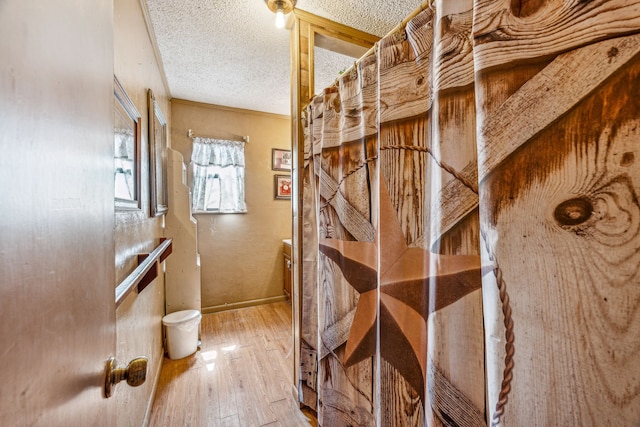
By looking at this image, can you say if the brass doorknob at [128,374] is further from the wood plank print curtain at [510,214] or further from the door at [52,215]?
the wood plank print curtain at [510,214]

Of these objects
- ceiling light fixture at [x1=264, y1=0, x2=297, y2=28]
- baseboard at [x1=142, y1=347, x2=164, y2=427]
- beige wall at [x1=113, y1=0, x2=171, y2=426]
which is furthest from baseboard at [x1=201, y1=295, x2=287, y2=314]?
ceiling light fixture at [x1=264, y1=0, x2=297, y2=28]

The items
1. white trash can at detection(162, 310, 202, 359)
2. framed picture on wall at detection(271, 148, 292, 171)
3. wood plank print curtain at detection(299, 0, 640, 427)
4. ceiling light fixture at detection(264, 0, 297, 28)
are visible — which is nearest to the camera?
wood plank print curtain at detection(299, 0, 640, 427)

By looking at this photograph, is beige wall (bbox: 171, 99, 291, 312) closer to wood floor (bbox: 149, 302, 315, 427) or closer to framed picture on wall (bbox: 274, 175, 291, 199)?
framed picture on wall (bbox: 274, 175, 291, 199)

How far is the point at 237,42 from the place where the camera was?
1.83 meters

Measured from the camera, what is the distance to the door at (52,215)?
27 cm

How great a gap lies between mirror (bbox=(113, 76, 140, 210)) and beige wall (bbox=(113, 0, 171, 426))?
7 cm

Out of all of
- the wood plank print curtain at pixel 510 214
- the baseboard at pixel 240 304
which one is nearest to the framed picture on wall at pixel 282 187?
the baseboard at pixel 240 304

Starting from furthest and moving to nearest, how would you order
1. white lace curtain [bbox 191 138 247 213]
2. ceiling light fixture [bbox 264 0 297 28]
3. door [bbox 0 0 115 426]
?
white lace curtain [bbox 191 138 247 213] → ceiling light fixture [bbox 264 0 297 28] → door [bbox 0 0 115 426]

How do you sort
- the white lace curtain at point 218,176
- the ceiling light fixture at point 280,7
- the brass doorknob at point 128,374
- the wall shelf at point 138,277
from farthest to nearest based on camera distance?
the white lace curtain at point 218,176, the ceiling light fixture at point 280,7, the wall shelf at point 138,277, the brass doorknob at point 128,374

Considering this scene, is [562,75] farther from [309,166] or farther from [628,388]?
[309,166]

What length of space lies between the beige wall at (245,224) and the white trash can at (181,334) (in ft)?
2.63

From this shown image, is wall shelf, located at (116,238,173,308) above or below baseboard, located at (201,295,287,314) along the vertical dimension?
above

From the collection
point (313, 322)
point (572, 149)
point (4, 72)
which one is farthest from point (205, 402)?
point (572, 149)

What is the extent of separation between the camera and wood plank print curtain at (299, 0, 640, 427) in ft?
1.24
